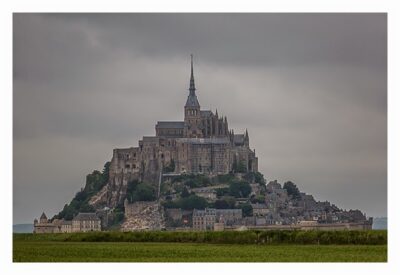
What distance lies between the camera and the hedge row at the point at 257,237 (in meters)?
30.7

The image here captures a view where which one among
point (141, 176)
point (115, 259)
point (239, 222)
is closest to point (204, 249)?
point (115, 259)

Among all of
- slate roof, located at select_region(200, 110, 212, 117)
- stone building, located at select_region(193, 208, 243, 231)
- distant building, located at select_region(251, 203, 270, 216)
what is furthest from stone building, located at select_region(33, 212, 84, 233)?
slate roof, located at select_region(200, 110, 212, 117)

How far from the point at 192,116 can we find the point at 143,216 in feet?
53.0

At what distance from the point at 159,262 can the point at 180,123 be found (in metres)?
86.9

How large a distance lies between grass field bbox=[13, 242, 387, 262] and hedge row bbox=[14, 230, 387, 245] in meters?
0.91

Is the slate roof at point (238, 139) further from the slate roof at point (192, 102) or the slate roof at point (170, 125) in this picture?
the slate roof at point (192, 102)

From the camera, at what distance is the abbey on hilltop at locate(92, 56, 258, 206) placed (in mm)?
104188

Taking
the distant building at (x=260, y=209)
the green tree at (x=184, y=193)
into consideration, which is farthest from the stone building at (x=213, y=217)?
the green tree at (x=184, y=193)

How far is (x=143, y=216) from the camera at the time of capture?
329 ft

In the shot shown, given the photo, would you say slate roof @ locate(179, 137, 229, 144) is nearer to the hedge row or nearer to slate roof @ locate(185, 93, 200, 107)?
slate roof @ locate(185, 93, 200, 107)

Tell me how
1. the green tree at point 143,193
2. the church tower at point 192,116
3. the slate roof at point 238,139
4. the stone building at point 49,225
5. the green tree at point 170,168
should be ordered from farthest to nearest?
the church tower at point 192,116
the slate roof at point 238,139
the green tree at point 170,168
the green tree at point 143,193
the stone building at point 49,225

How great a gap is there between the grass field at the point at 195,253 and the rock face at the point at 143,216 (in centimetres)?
6849

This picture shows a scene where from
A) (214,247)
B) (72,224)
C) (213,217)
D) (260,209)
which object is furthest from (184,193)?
(214,247)

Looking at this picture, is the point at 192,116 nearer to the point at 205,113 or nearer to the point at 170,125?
the point at 205,113
